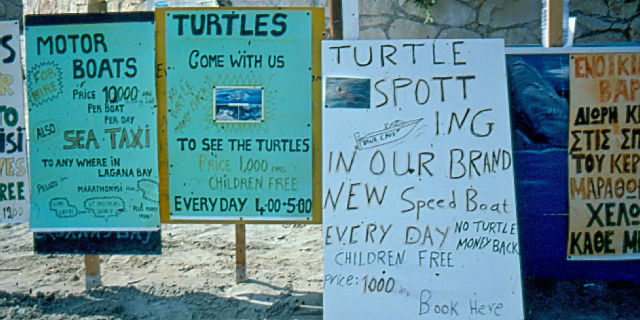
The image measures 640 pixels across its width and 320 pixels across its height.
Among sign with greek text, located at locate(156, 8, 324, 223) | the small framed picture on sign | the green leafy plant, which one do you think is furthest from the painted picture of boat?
the green leafy plant

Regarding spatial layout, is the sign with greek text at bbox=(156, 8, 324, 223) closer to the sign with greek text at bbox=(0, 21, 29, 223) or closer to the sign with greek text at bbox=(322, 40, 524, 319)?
the sign with greek text at bbox=(322, 40, 524, 319)

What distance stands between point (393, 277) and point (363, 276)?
167 mm

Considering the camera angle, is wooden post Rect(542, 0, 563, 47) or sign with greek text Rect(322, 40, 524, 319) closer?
sign with greek text Rect(322, 40, 524, 319)

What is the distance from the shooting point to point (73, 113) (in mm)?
4965

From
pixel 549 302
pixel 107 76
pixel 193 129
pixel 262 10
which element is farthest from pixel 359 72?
pixel 549 302

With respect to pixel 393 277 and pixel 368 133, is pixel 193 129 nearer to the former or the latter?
pixel 368 133

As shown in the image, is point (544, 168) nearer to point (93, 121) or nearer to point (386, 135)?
point (386, 135)

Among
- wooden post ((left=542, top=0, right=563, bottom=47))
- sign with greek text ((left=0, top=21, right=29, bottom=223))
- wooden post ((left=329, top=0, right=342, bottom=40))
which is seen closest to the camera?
wooden post ((left=542, top=0, right=563, bottom=47))

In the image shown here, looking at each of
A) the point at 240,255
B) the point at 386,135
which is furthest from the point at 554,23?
the point at 240,255

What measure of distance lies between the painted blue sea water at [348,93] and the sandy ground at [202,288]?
131 centimetres

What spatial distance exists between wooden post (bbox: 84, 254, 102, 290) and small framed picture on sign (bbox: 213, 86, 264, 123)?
1.31 m

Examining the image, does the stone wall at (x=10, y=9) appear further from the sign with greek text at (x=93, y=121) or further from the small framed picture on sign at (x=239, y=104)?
the small framed picture on sign at (x=239, y=104)

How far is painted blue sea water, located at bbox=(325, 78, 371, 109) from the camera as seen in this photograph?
4.48 meters

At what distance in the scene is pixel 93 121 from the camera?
4965mm
